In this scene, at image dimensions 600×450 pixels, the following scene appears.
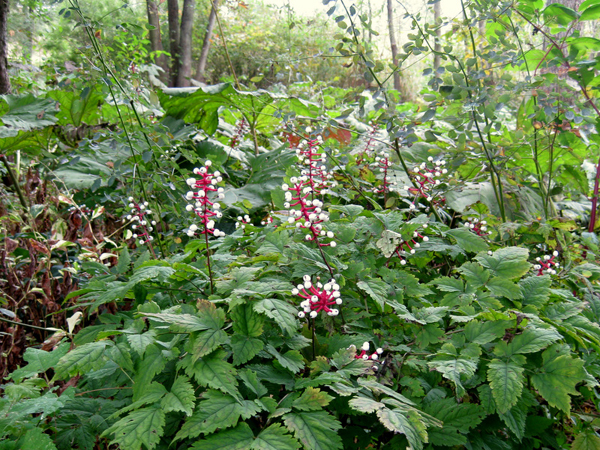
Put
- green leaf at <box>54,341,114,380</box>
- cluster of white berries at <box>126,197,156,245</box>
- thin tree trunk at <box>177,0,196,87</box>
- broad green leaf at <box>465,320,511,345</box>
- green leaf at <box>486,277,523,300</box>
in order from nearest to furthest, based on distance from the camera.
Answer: green leaf at <box>54,341,114,380</box>
broad green leaf at <box>465,320,511,345</box>
green leaf at <box>486,277,523,300</box>
cluster of white berries at <box>126,197,156,245</box>
thin tree trunk at <box>177,0,196,87</box>

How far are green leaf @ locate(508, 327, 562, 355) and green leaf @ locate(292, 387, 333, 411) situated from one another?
515 mm

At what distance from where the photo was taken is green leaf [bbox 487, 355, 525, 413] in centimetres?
98

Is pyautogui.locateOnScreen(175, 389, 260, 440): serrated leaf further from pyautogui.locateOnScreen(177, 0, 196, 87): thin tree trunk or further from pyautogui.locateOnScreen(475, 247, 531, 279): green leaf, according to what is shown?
pyautogui.locateOnScreen(177, 0, 196, 87): thin tree trunk

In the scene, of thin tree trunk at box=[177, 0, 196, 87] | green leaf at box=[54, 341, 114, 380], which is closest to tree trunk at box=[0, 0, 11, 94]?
green leaf at box=[54, 341, 114, 380]

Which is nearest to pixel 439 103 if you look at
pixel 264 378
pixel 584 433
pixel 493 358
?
pixel 493 358

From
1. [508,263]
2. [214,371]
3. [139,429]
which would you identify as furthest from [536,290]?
[139,429]

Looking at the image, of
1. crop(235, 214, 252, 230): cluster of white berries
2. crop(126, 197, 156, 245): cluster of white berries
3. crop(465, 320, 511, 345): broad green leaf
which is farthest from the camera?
crop(126, 197, 156, 245): cluster of white berries

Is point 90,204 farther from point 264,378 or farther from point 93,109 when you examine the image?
point 264,378

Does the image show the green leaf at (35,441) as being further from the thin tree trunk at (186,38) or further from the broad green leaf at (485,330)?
the thin tree trunk at (186,38)

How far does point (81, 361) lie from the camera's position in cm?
98

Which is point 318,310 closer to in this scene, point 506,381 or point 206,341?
point 206,341

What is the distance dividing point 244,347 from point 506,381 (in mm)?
631

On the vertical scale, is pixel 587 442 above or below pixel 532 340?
below

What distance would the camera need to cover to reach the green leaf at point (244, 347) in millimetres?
989
